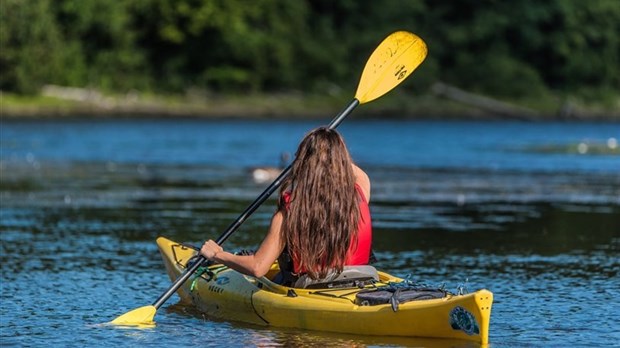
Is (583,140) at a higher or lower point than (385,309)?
higher

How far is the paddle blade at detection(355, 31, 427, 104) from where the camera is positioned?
544 inches

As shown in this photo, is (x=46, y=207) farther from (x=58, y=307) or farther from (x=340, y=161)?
(x=340, y=161)

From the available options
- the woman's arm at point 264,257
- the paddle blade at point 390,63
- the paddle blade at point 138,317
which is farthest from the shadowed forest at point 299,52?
the woman's arm at point 264,257

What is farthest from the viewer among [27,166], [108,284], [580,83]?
[580,83]

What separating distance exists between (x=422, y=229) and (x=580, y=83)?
69342mm

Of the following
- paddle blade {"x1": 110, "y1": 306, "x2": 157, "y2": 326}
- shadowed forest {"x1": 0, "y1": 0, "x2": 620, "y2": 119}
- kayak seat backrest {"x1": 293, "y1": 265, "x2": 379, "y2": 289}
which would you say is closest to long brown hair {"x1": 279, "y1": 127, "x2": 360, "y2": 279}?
kayak seat backrest {"x1": 293, "y1": 265, "x2": 379, "y2": 289}

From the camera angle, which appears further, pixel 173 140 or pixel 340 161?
pixel 173 140

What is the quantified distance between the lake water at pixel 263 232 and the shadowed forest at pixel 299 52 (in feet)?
103

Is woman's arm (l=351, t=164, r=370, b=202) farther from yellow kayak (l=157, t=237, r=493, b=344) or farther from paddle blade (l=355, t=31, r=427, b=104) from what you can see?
paddle blade (l=355, t=31, r=427, b=104)

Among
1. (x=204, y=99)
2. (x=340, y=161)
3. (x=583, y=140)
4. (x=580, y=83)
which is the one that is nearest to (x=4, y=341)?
(x=340, y=161)

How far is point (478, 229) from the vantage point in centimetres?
1961

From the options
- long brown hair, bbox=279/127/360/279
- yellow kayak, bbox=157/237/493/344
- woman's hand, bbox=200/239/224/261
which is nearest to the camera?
yellow kayak, bbox=157/237/493/344

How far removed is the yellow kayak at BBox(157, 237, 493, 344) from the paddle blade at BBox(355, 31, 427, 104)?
2246 mm

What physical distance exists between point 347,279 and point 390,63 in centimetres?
312
